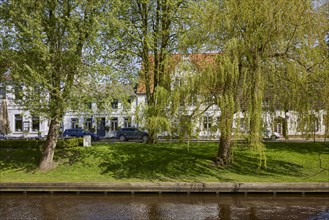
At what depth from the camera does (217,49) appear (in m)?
18.0

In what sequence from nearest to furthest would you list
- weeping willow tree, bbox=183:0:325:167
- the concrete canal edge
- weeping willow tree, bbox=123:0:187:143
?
weeping willow tree, bbox=183:0:325:167 → the concrete canal edge → weeping willow tree, bbox=123:0:187:143

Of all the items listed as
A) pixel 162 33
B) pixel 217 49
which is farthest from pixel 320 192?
pixel 162 33

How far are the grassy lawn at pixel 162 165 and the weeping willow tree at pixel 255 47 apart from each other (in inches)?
117

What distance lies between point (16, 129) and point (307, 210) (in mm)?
44091

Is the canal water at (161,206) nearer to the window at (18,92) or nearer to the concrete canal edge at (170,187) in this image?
the concrete canal edge at (170,187)

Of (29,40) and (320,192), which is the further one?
(29,40)

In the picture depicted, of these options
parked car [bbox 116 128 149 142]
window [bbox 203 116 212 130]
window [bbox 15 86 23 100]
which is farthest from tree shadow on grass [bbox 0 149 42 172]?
parked car [bbox 116 128 149 142]

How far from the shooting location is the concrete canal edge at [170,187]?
17.3 meters

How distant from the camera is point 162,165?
21078 millimetres

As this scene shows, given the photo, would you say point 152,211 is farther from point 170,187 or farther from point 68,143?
point 68,143

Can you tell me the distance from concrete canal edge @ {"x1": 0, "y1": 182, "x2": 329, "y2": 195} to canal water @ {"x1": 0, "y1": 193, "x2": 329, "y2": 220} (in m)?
0.31

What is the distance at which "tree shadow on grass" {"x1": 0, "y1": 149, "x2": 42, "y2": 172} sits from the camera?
21.1 metres

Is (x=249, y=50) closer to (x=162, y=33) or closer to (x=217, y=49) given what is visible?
(x=217, y=49)

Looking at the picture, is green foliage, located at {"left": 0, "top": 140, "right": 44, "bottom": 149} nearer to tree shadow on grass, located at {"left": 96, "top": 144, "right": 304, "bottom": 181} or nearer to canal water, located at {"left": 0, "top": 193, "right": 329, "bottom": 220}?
tree shadow on grass, located at {"left": 96, "top": 144, "right": 304, "bottom": 181}
